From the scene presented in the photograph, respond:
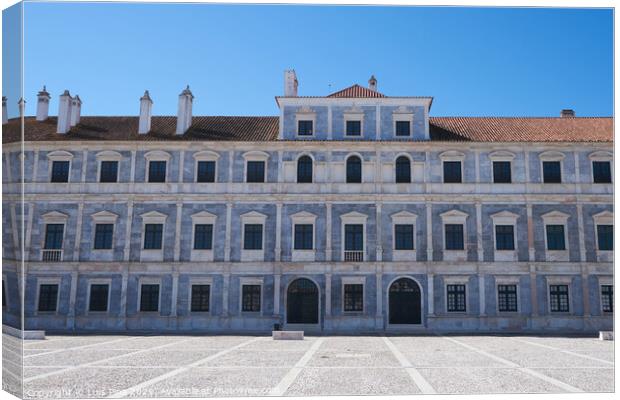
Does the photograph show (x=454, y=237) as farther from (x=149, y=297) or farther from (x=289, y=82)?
(x=149, y=297)

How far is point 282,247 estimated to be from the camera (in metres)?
29.3

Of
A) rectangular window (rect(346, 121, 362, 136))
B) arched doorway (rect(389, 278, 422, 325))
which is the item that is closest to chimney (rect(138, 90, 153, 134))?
rectangular window (rect(346, 121, 362, 136))

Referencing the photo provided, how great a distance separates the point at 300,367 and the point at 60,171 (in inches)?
823

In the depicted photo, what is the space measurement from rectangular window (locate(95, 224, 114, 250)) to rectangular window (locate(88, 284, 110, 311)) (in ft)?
6.75

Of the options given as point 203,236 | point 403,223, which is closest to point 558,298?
point 403,223

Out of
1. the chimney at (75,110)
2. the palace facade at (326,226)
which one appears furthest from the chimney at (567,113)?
the chimney at (75,110)

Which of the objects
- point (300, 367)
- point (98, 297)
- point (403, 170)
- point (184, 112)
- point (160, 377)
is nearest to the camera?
point (160, 377)

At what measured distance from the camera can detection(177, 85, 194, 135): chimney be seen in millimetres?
31453

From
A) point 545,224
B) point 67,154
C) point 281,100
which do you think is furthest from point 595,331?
point 67,154

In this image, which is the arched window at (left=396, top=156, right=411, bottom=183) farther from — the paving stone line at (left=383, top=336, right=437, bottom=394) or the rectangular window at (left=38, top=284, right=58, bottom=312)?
the rectangular window at (left=38, top=284, right=58, bottom=312)

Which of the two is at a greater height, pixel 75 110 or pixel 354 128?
pixel 75 110

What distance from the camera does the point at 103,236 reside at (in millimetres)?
29453

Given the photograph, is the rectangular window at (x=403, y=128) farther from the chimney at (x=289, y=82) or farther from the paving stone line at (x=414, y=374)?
the paving stone line at (x=414, y=374)

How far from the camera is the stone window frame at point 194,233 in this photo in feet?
96.2
